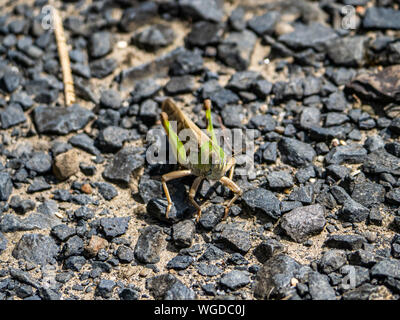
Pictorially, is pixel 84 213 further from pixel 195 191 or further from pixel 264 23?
pixel 264 23

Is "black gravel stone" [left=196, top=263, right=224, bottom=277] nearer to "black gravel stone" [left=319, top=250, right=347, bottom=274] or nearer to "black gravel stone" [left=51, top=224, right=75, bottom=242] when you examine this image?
"black gravel stone" [left=319, top=250, right=347, bottom=274]

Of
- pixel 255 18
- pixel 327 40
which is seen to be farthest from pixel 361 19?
pixel 255 18

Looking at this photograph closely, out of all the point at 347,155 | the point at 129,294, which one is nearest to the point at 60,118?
the point at 129,294

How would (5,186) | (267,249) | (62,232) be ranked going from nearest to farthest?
(267,249) → (62,232) → (5,186)

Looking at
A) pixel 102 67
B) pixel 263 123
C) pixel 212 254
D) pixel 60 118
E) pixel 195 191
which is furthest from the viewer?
pixel 102 67

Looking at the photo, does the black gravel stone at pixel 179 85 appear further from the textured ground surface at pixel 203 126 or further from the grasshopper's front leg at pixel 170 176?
the grasshopper's front leg at pixel 170 176

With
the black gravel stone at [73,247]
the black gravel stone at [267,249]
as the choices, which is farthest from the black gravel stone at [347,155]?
the black gravel stone at [73,247]

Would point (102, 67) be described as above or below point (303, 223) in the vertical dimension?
above
